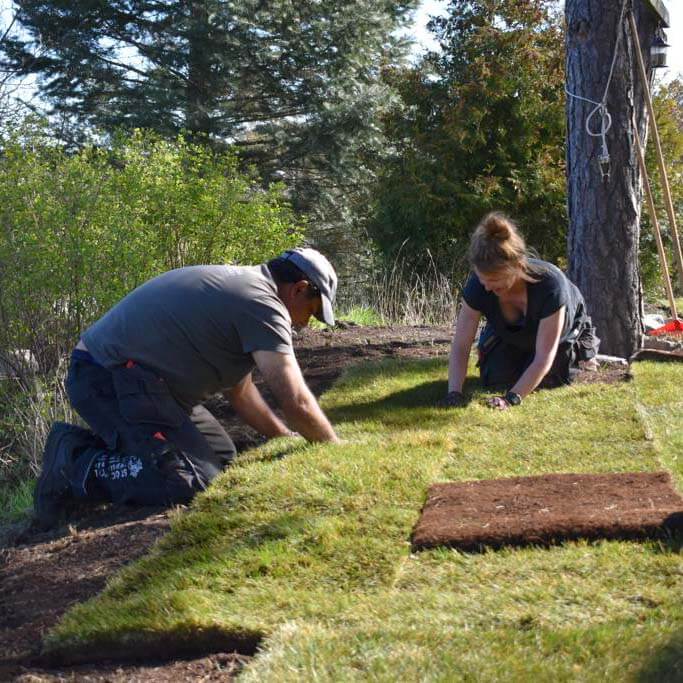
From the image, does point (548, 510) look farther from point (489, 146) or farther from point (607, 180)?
point (489, 146)

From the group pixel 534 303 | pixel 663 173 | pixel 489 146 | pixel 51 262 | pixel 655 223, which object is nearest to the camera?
pixel 534 303

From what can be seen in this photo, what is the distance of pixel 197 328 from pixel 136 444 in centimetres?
58

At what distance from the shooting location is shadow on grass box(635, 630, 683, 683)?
226 cm

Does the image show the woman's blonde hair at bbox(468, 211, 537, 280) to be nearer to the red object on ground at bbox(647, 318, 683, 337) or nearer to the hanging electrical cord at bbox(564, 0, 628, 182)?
the hanging electrical cord at bbox(564, 0, 628, 182)

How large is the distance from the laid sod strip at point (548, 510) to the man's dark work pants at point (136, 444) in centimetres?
112

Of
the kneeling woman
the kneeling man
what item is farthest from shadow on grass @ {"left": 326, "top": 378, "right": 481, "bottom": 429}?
the kneeling man

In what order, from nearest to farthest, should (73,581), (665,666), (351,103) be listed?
1. (665,666)
2. (73,581)
3. (351,103)

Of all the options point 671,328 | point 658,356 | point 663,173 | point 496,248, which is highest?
point 663,173

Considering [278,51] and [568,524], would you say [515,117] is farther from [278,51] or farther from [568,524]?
[568,524]

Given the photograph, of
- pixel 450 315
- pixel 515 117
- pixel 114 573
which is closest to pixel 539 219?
pixel 515 117

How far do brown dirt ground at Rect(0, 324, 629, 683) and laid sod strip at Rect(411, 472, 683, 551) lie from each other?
3.23 feet

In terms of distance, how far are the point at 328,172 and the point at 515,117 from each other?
583 centimetres

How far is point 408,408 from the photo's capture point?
5.43 m

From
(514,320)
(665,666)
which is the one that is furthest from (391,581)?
(514,320)
